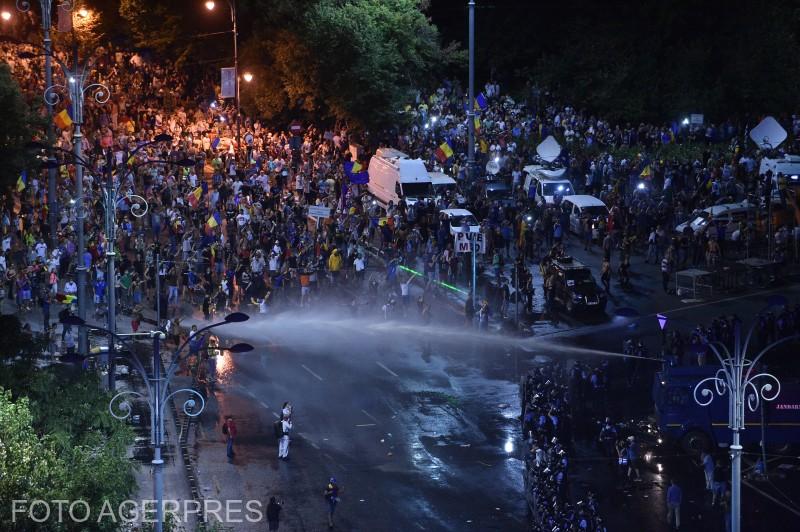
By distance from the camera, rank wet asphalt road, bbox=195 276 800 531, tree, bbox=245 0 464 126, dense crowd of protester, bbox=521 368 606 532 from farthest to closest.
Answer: tree, bbox=245 0 464 126 → wet asphalt road, bbox=195 276 800 531 → dense crowd of protester, bbox=521 368 606 532

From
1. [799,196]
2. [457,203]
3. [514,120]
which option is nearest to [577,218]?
[457,203]

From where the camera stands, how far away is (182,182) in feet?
185

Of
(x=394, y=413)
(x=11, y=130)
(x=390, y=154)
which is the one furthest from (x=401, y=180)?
(x=11, y=130)

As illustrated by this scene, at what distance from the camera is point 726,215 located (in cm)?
5138

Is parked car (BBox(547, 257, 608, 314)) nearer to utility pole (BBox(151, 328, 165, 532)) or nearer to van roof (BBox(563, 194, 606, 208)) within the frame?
van roof (BBox(563, 194, 606, 208))

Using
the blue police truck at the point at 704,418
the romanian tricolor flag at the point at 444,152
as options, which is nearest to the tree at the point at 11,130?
the blue police truck at the point at 704,418

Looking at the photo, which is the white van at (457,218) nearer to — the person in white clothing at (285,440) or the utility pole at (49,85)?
the utility pole at (49,85)

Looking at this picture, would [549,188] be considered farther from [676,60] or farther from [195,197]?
[676,60]

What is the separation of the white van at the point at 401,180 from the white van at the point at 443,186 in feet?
1.33

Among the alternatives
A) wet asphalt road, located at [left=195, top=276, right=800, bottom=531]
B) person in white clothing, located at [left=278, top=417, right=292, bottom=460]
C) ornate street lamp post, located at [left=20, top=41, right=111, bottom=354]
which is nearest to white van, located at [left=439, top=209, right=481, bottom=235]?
wet asphalt road, located at [left=195, top=276, right=800, bottom=531]

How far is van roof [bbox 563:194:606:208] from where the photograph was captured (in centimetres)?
5362

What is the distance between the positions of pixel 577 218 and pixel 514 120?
12.7 meters

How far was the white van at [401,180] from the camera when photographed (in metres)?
55.1

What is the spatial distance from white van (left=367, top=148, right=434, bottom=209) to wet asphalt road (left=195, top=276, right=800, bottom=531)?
28.3ft
